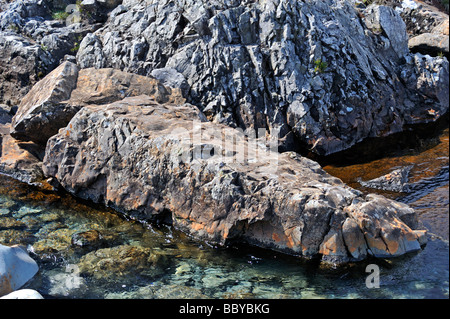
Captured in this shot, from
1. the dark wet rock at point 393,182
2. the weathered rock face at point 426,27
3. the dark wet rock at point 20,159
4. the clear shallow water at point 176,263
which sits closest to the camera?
the clear shallow water at point 176,263

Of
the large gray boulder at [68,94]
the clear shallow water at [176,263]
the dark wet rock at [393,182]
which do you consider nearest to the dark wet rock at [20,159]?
the large gray boulder at [68,94]

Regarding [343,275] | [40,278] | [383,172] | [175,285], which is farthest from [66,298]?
[383,172]

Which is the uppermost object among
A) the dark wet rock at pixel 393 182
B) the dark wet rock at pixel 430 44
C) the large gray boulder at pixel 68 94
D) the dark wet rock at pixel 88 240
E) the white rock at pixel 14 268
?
the dark wet rock at pixel 430 44

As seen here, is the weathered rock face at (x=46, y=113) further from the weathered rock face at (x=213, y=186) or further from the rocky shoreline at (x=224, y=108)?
the weathered rock face at (x=213, y=186)

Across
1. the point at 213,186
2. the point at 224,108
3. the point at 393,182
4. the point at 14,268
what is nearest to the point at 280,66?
the point at 224,108

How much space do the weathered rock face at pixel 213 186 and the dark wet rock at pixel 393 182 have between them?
2276 millimetres

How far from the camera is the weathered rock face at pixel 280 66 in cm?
1805

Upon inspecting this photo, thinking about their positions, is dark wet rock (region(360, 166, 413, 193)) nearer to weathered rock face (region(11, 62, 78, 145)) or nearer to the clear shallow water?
the clear shallow water

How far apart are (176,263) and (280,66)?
1102 centimetres

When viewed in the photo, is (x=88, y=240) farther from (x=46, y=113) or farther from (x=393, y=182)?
(x=393, y=182)

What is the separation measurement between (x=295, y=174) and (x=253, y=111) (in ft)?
22.1

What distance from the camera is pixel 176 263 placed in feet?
34.6
